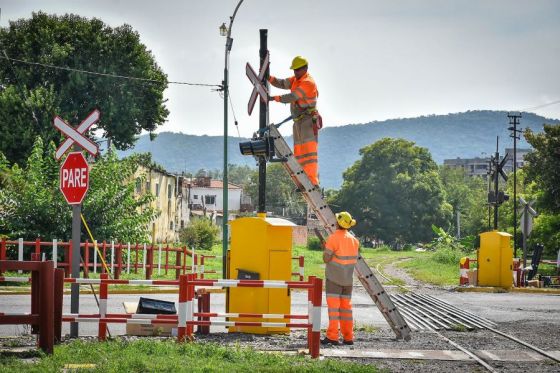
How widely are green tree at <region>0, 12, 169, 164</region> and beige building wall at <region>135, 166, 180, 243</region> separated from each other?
6325mm

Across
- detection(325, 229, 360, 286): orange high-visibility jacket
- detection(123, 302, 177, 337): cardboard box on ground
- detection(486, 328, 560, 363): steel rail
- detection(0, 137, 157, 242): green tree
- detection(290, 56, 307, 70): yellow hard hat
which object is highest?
detection(290, 56, 307, 70): yellow hard hat

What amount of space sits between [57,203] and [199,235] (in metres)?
29.5

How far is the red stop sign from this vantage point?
1219cm

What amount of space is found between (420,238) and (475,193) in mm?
51363

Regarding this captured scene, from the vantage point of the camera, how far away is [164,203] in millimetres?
67000

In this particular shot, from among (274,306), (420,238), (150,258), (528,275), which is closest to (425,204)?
(420,238)

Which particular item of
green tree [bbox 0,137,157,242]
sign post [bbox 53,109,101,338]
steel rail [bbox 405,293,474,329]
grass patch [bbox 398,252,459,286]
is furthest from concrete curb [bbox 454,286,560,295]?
sign post [bbox 53,109,101,338]

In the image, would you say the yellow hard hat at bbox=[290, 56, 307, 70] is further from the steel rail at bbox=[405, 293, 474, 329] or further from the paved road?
the steel rail at bbox=[405, 293, 474, 329]

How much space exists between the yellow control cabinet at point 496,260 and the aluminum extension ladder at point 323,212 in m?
14.0

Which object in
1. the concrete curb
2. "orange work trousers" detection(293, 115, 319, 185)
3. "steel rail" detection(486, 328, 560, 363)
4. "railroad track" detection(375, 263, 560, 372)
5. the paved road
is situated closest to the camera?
"steel rail" detection(486, 328, 560, 363)

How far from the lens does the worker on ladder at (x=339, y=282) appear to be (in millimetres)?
12914

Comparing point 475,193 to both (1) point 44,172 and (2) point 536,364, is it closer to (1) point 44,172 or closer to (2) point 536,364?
(1) point 44,172

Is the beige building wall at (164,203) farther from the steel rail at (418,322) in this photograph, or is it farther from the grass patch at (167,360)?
the grass patch at (167,360)

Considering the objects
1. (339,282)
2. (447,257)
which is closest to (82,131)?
(339,282)
